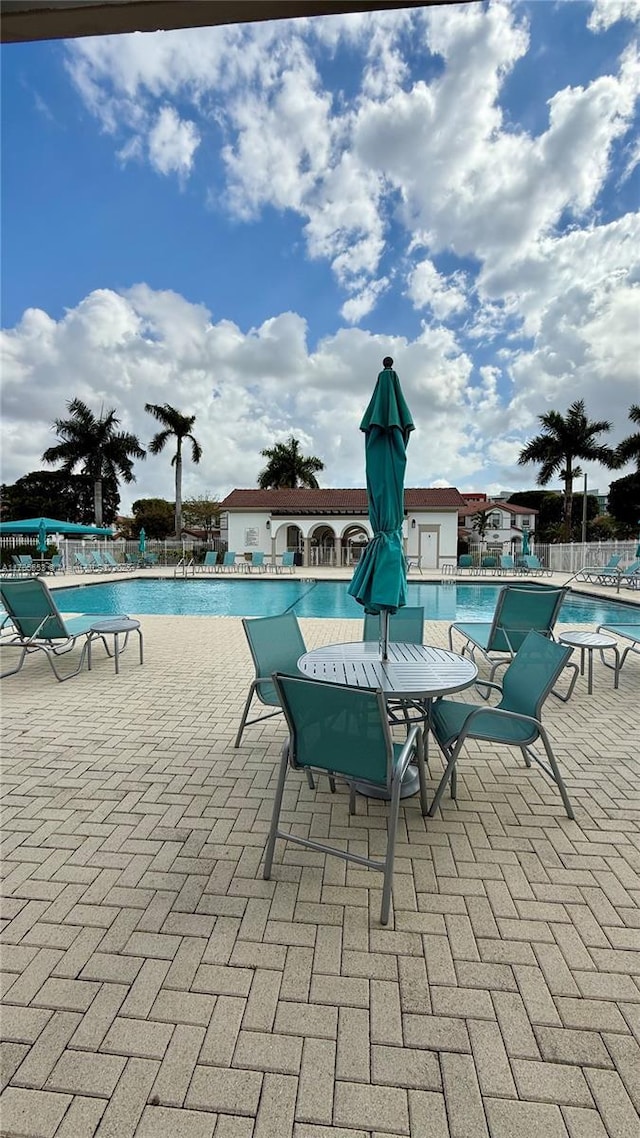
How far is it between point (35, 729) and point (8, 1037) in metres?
2.82

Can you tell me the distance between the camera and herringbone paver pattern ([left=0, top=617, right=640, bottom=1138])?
1.37 metres

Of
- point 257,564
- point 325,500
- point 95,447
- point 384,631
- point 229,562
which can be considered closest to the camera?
point 384,631

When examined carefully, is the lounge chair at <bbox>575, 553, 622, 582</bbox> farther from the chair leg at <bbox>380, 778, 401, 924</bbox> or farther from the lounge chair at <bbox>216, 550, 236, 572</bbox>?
the chair leg at <bbox>380, 778, 401, 924</bbox>

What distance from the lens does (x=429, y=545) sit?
2644cm

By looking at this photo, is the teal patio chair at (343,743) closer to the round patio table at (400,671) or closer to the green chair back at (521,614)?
the round patio table at (400,671)

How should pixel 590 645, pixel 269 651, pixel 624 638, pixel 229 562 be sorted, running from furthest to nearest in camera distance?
1. pixel 229 562
2. pixel 624 638
3. pixel 590 645
4. pixel 269 651

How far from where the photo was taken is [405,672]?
10.2ft

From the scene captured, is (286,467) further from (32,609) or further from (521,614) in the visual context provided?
(521,614)

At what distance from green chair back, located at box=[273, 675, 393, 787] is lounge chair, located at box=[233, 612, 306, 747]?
137cm

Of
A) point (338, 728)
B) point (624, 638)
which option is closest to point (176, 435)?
point (624, 638)

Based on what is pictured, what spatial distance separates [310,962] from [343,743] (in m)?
Result: 0.75

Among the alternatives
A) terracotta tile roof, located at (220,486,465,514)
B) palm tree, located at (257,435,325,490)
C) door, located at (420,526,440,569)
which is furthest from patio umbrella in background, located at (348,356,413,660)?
palm tree, located at (257,435,325,490)

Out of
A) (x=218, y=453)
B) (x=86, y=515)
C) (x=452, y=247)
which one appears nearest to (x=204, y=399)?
(x=218, y=453)

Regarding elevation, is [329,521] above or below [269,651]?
above
